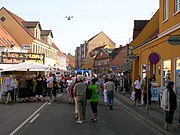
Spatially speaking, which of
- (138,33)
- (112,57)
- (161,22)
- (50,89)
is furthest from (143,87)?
(112,57)

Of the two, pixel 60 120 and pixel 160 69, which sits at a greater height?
pixel 160 69

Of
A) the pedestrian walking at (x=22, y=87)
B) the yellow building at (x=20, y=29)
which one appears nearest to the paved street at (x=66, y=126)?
the pedestrian walking at (x=22, y=87)

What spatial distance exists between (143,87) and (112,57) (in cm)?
9120

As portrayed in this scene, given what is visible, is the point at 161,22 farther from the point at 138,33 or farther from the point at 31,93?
the point at 138,33

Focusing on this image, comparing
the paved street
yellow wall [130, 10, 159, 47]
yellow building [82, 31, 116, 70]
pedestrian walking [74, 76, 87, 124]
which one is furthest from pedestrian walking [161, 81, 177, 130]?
yellow building [82, 31, 116, 70]

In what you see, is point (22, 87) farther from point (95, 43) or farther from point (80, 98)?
point (95, 43)

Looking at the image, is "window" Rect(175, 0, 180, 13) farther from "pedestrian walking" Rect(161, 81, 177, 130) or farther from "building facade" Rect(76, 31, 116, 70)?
"building facade" Rect(76, 31, 116, 70)

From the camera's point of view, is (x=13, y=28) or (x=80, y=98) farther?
(x=13, y=28)

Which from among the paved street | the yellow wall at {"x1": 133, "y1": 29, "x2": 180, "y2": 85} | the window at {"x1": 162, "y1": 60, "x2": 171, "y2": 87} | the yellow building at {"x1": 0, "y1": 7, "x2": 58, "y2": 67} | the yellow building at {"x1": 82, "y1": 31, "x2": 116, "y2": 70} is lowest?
the paved street

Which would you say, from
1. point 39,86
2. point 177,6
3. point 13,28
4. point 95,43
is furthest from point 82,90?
point 95,43

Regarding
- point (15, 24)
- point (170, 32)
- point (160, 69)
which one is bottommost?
point (160, 69)

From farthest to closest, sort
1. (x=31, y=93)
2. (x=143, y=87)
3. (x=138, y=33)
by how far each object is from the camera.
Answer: (x=138, y=33) → (x=31, y=93) → (x=143, y=87)

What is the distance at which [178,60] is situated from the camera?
19.1m

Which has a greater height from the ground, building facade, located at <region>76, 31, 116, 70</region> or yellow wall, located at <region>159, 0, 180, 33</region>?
building facade, located at <region>76, 31, 116, 70</region>
